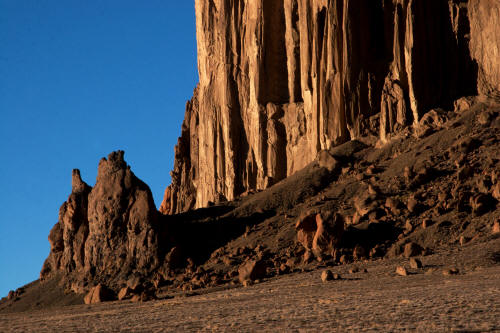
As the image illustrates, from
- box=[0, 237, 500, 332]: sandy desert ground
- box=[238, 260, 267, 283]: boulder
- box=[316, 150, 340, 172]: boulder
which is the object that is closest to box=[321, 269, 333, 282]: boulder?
box=[0, 237, 500, 332]: sandy desert ground

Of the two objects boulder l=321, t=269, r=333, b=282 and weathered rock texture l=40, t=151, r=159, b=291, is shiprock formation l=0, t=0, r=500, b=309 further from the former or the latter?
boulder l=321, t=269, r=333, b=282

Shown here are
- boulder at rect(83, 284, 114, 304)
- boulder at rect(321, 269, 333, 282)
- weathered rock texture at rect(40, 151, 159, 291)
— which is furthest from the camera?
weathered rock texture at rect(40, 151, 159, 291)

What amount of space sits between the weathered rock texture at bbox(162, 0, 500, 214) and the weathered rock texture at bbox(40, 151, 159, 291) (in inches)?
562

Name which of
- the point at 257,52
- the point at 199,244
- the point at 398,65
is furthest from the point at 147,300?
the point at 257,52

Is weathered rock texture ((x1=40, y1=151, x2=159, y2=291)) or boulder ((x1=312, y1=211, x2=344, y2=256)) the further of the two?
weathered rock texture ((x1=40, y1=151, x2=159, y2=291))

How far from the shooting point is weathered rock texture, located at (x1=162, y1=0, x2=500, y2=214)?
159 ft

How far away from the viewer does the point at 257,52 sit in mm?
63000

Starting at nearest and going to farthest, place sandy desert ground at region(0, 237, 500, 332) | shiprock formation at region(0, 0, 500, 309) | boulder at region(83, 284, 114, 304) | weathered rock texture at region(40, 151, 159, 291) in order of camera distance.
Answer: sandy desert ground at region(0, 237, 500, 332) → shiprock formation at region(0, 0, 500, 309) → boulder at region(83, 284, 114, 304) → weathered rock texture at region(40, 151, 159, 291)

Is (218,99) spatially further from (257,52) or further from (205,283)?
(205,283)

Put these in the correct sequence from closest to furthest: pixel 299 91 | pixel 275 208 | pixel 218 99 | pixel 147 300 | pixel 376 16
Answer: pixel 147 300 < pixel 275 208 < pixel 376 16 < pixel 299 91 < pixel 218 99

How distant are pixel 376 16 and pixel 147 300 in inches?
1073

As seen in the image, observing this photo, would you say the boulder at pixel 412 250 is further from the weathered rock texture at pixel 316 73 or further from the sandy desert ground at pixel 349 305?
the weathered rock texture at pixel 316 73

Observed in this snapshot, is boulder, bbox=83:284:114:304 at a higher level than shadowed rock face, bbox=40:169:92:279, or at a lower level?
lower

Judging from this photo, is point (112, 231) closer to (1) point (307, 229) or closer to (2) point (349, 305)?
(1) point (307, 229)
